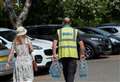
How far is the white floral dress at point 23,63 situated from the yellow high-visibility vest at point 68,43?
0.81 m

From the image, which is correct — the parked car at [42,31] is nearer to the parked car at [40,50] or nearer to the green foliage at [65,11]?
the parked car at [40,50]

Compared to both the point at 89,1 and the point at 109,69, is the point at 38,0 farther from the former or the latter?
the point at 109,69

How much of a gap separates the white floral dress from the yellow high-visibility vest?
809 mm

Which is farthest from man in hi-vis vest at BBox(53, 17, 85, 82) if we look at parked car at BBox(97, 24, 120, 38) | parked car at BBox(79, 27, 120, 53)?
parked car at BBox(97, 24, 120, 38)

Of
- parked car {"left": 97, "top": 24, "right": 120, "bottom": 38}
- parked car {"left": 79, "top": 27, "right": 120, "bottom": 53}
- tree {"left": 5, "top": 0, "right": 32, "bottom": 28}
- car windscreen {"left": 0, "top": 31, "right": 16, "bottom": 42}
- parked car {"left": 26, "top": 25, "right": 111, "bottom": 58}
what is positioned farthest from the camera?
tree {"left": 5, "top": 0, "right": 32, "bottom": 28}

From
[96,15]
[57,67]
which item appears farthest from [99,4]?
[57,67]

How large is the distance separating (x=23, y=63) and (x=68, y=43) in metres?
1.14

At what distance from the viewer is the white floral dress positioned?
9.28 meters

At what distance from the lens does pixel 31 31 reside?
67.7ft

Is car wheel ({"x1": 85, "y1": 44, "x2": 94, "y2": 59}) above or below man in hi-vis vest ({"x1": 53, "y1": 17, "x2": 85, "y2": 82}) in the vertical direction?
below

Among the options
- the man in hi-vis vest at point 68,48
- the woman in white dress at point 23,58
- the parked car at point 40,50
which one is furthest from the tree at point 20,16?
the woman in white dress at point 23,58

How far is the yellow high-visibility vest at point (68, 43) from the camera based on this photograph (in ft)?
31.9

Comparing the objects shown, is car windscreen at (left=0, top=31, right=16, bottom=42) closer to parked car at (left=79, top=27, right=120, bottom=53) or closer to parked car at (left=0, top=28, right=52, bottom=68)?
parked car at (left=0, top=28, right=52, bottom=68)

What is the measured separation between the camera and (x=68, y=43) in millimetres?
9789
